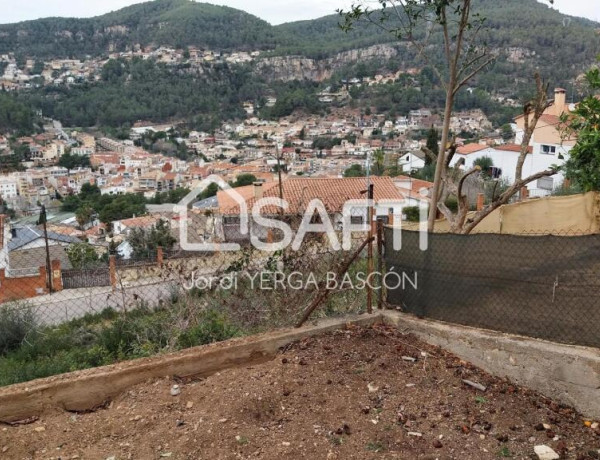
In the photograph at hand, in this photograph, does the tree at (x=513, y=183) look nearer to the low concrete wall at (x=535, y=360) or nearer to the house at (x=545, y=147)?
the low concrete wall at (x=535, y=360)

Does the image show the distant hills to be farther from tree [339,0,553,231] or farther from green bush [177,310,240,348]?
green bush [177,310,240,348]

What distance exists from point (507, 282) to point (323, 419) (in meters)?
1.53

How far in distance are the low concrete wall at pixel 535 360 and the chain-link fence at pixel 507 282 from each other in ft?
0.33

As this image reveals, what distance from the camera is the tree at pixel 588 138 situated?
415 centimetres

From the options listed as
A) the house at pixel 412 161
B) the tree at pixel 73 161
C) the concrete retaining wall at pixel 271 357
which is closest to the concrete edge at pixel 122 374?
the concrete retaining wall at pixel 271 357

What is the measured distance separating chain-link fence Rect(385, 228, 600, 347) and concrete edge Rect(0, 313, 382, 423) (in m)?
0.90

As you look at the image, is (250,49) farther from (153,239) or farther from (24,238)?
(153,239)

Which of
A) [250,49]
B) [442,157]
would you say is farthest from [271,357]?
[250,49]

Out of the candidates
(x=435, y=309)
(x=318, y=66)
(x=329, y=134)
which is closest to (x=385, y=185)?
(x=435, y=309)

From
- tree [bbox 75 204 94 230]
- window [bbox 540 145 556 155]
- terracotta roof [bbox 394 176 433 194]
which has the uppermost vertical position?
window [bbox 540 145 556 155]

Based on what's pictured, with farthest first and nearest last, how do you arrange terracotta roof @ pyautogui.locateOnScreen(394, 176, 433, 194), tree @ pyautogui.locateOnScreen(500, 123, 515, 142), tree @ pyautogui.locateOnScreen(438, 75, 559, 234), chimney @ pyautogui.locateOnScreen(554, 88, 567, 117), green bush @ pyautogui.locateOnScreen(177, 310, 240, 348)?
tree @ pyautogui.locateOnScreen(500, 123, 515, 142)
terracotta roof @ pyautogui.locateOnScreen(394, 176, 433, 194)
chimney @ pyautogui.locateOnScreen(554, 88, 567, 117)
tree @ pyautogui.locateOnScreen(438, 75, 559, 234)
green bush @ pyautogui.locateOnScreen(177, 310, 240, 348)

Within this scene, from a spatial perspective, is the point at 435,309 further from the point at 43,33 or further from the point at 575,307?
the point at 43,33

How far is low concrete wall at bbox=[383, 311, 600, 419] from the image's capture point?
9.60ft

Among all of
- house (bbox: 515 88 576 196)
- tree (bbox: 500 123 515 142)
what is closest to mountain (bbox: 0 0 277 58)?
tree (bbox: 500 123 515 142)
